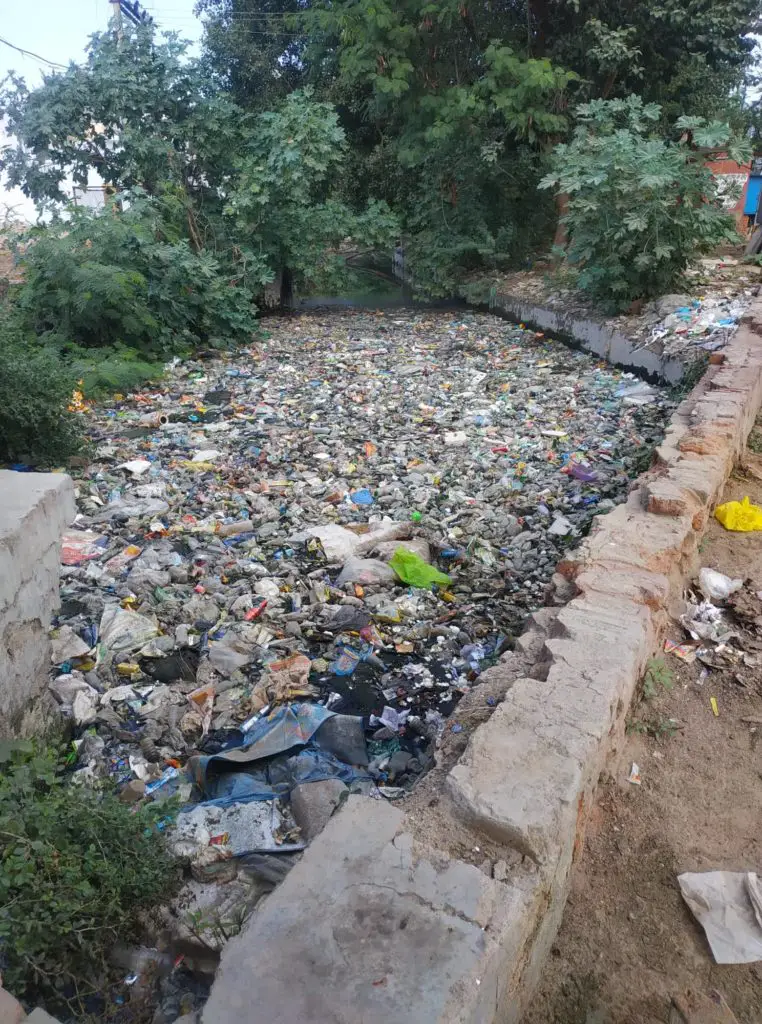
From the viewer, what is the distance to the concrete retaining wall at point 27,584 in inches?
91.4

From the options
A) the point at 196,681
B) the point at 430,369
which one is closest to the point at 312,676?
the point at 196,681

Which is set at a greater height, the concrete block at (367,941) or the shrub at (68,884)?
the concrete block at (367,941)

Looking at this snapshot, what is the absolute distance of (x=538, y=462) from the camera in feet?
17.1

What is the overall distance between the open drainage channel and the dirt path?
0.48 metres

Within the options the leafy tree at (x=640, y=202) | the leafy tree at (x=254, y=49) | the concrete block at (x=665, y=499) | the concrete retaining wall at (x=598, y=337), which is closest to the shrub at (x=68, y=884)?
the concrete block at (x=665, y=499)

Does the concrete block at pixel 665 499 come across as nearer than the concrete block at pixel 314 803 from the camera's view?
No

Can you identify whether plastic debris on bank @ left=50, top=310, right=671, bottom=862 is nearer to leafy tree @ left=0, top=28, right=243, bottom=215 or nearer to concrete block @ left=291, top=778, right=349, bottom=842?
concrete block @ left=291, top=778, right=349, bottom=842

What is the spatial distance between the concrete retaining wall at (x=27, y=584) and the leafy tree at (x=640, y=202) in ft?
20.7

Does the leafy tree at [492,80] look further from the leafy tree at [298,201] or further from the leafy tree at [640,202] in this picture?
the leafy tree at [640,202]

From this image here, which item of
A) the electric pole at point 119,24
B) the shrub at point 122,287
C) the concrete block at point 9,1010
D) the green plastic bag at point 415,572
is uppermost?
the electric pole at point 119,24

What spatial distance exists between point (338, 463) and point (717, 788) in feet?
11.9

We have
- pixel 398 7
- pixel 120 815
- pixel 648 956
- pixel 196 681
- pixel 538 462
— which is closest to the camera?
pixel 648 956

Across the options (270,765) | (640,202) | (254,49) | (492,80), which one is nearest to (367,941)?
(270,765)

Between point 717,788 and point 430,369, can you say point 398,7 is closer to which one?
point 430,369
